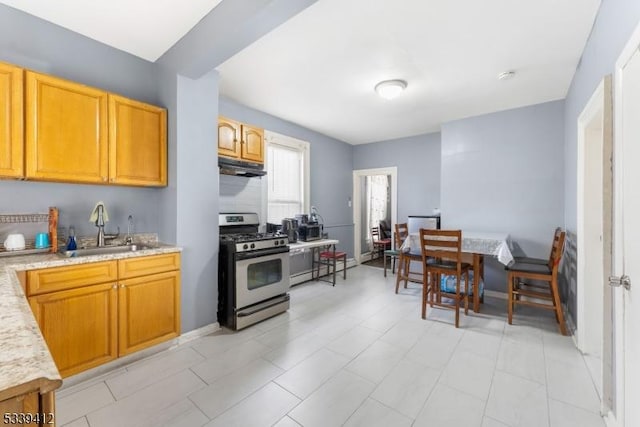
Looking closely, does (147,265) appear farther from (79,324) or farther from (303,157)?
(303,157)

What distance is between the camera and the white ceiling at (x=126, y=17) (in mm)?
1966

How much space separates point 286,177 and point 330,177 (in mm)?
1166

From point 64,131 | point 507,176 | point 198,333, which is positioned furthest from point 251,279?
point 507,176

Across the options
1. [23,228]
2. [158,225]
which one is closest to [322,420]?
[158,225]

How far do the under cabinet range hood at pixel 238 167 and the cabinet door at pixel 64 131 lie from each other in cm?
105

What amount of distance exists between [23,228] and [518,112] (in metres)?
5.47

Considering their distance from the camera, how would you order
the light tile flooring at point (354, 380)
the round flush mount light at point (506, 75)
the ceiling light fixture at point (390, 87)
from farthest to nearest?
the ceiling light fixture at point (390, 87), the round flush mount light at point (506, 75), the light tile flooring at point (354, 380)

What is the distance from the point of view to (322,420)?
5.31 feet

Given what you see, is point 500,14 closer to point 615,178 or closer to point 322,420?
point 615,178

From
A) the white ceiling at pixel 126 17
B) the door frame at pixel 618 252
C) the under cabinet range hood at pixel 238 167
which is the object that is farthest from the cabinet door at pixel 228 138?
the door frame at pixel 618 252

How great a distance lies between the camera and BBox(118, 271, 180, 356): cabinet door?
215 cm

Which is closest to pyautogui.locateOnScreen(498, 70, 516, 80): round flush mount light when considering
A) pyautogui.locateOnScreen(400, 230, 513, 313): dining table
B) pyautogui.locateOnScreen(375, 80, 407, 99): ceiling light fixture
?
pyautogui.locateOnScreen(375, 80, 407, 99): ceiling light fixture

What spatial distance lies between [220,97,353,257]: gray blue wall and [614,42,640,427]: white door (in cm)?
365

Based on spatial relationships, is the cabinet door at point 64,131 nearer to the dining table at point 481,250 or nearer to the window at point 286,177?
the window at point 286,177
